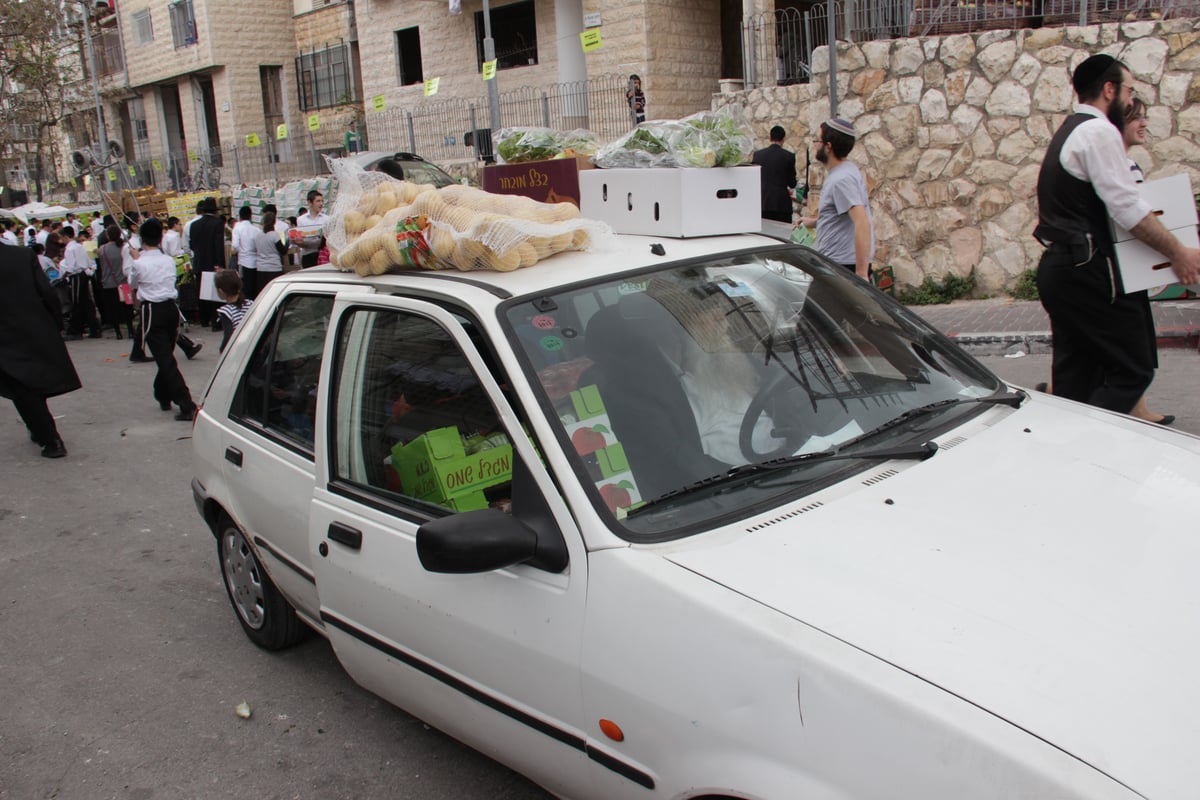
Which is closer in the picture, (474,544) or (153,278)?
(474,544)

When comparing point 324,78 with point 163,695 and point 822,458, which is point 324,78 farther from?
point 822,458

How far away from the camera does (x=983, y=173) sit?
35.5ft

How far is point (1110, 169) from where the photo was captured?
14.1 feet

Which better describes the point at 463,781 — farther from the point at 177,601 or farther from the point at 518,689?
the point at 177,601

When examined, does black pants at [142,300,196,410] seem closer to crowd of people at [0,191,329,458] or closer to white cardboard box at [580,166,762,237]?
crowd of people at [0,191,329,458]

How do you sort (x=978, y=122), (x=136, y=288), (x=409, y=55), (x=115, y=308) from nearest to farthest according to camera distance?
(x=136, y=288), (x=978, y=122), (x=115, y=308), (x=409, y=55)

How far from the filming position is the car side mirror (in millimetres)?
2271

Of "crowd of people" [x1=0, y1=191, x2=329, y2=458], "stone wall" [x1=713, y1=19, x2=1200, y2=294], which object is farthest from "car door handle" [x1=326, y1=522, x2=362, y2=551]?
"stone wall" [x1=713, y1=19, x2=1200, y2=294]

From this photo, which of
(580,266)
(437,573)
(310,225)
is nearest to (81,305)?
(310,225)

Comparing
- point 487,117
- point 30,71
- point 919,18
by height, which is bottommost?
point 487,117

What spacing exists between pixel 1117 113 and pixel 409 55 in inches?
908

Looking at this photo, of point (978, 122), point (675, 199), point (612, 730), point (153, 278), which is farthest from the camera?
point (978, 122)

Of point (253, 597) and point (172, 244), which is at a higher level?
point (172, 244)

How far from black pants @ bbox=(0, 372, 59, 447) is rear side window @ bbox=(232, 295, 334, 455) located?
492 cm
